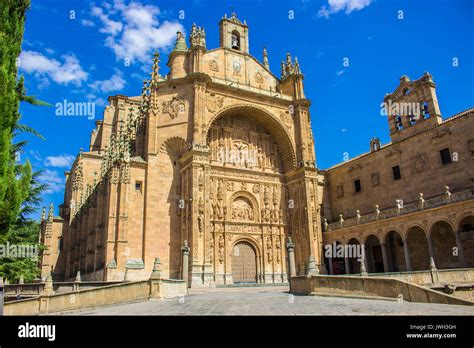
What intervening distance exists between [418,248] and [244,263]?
13.4 metres

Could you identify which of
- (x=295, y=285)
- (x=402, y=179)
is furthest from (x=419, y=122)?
(x=295, y=285)

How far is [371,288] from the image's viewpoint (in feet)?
46.9

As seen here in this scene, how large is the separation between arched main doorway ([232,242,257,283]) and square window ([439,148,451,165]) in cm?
1610

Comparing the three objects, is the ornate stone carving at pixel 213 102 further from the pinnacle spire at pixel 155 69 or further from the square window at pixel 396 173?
the square window at pixel 396 173

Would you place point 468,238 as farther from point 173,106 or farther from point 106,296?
point 173,106

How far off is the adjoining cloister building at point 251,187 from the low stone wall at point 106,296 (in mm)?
6034

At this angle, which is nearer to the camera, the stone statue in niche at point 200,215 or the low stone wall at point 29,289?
the low stone wall at point 29,289

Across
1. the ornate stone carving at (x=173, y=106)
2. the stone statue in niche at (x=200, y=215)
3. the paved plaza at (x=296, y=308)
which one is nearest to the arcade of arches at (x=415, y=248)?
the stone statue in niche at (x=200, y=215)

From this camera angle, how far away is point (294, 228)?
33281 mm

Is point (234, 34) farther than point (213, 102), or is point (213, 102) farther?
point (234, 34)

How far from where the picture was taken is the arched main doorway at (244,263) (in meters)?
30.4

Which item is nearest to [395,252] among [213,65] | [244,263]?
[244,263]
